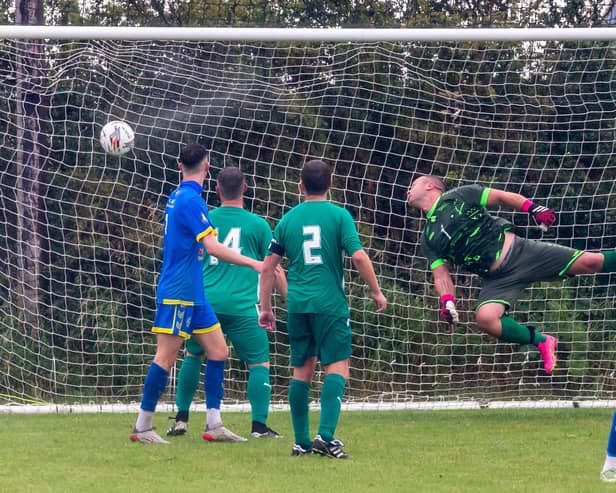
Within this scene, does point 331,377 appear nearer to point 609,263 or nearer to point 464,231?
point 464,231

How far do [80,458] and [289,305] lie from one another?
5.06ft

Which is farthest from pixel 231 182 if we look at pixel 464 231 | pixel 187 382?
pixel 464 231

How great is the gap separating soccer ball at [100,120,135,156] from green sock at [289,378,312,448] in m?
2.99

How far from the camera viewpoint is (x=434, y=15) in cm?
1225

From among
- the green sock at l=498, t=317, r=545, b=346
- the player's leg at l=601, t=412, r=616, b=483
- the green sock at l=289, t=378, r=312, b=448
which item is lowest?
the green sock at l=289, t=378, r=312, b=448

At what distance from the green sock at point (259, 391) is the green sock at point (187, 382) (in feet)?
1.29

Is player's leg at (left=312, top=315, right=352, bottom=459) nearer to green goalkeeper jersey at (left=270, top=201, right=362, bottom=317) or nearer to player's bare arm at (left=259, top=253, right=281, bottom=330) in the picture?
green goalkeeper jersey at (left=270, top=201, right=362, bottom=317)

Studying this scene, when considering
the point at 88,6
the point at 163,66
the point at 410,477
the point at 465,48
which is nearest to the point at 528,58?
the point at 465,48

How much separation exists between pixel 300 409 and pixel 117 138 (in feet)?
10.4

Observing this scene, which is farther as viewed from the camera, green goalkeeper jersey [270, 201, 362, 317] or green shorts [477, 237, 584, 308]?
green shorts [477, 237, 584, 308]

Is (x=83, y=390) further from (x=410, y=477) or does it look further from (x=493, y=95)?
(x=410, y=477)

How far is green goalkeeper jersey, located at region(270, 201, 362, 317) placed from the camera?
6.44 m

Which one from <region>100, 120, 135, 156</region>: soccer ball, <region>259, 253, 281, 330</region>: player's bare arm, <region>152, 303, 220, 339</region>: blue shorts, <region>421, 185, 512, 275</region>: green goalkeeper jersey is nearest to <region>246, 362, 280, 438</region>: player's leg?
<region>152, 303, 220, 339</region>: blue shorts

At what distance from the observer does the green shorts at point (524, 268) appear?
25.2ft
